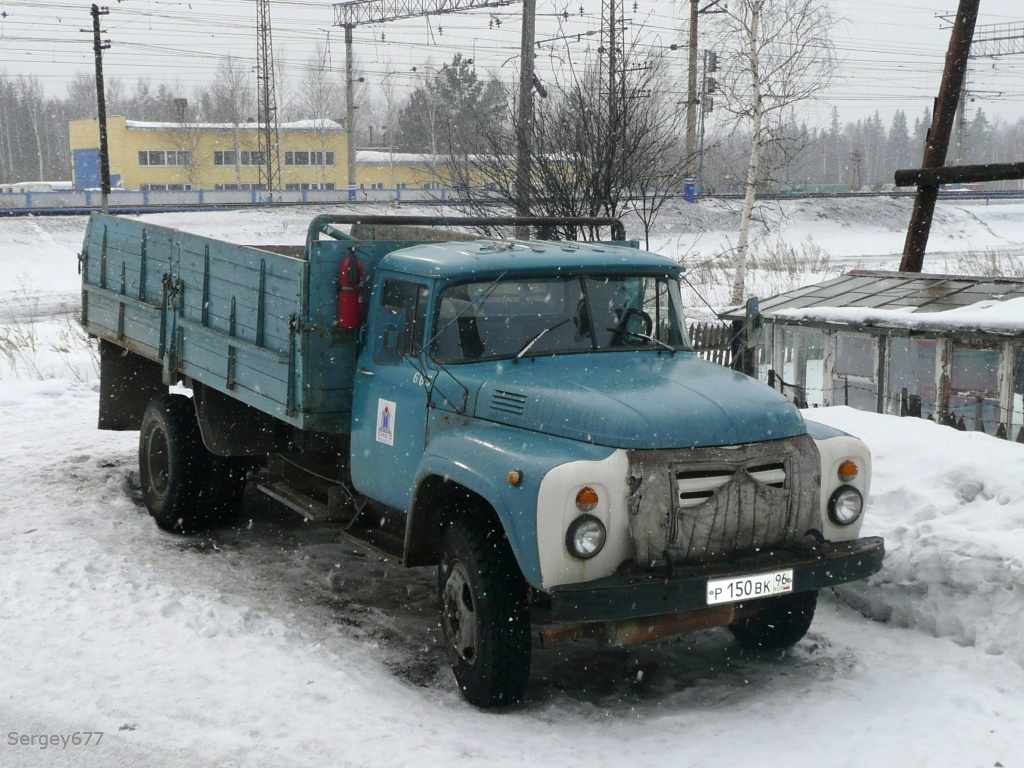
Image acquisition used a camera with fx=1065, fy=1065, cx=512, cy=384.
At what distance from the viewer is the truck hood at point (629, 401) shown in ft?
15.0

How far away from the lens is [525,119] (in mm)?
15008

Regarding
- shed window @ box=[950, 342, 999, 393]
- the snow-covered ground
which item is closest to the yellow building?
shed window @ box=[950, 342, 999, 393]

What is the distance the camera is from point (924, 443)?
7.21 m

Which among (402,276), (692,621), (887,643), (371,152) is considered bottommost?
(887,643)

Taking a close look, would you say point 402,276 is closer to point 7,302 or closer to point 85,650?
point 85,650

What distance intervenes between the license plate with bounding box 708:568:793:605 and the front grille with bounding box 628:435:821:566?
155 millimetres

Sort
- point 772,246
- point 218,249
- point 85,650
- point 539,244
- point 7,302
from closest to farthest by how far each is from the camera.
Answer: point 85,650
point 539,244
point 218,249
point 7,302
point 772,246

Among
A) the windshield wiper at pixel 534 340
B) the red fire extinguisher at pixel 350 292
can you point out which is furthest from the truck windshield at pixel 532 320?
the red fire extinguisher at pixel 350 292

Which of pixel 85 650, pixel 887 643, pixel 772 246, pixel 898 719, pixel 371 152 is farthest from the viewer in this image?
pixel 371 152

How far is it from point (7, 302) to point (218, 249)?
22.1 metres

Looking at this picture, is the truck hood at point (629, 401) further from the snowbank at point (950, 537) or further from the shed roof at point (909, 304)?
the shed roof at point (909, 304)

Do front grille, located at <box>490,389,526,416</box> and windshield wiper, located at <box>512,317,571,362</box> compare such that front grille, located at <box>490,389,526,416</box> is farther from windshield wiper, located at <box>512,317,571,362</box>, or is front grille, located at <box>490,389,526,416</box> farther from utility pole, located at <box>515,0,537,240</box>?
utility pole, located at <box>515,0,537,240</box>

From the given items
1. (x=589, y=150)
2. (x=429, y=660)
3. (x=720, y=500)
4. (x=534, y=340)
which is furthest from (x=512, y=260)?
(x=589, y=150)

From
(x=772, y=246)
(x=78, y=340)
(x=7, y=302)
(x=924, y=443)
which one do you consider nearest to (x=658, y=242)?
(x=772, y=246)
